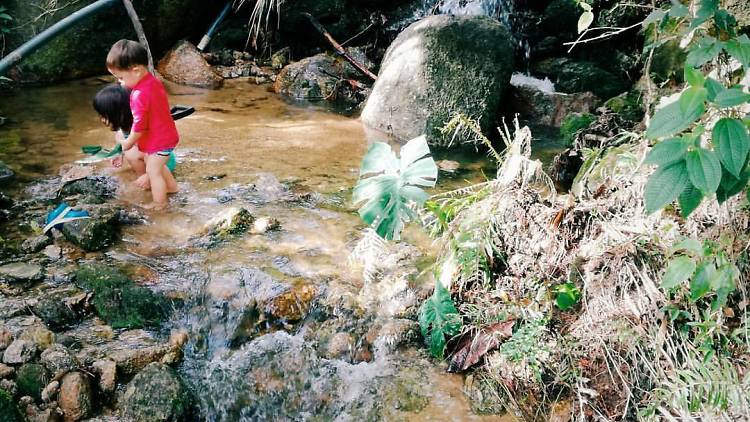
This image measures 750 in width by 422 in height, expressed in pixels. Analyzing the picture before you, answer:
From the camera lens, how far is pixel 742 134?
166cm

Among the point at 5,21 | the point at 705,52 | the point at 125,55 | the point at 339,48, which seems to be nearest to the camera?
the point at 705,52

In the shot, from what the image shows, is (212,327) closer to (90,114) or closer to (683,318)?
(683,318)

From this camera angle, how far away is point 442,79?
19.7ft

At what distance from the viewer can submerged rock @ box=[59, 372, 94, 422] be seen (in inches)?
101

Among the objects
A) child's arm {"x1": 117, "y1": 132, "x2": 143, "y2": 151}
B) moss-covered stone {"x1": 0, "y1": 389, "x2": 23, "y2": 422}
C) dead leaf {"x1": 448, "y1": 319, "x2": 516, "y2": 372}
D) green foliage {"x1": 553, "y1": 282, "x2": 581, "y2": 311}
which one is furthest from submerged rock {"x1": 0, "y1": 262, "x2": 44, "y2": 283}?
green foliage {"x1": 553, "y1": 282, "x2": 581, "y2": 311}

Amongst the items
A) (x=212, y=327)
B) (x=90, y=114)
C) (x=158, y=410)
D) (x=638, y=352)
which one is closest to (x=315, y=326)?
(x=212, y=327)

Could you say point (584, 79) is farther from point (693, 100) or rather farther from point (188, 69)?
point (693, 100)

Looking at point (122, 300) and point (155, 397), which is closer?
point (155, 397)

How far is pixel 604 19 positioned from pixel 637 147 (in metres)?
4.37

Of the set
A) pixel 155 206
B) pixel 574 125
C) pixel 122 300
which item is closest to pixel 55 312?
pixel 122 300

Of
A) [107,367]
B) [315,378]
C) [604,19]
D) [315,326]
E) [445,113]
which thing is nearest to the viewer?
[107,367]

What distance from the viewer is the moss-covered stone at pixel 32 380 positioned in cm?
259

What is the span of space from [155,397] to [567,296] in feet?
6.19

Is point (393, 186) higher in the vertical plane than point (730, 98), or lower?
lower
